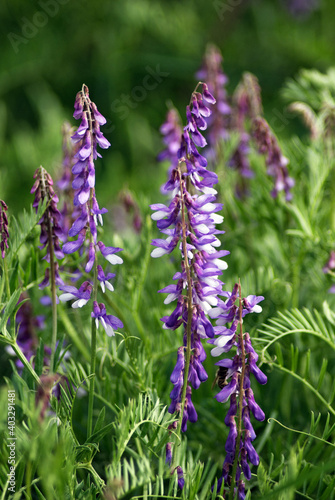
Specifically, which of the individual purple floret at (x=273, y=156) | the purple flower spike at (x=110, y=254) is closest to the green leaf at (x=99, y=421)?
the purple flower spike at (x=110, y=254)

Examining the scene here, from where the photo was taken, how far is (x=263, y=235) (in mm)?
1710

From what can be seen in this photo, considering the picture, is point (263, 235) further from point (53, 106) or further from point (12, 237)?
point (53, 106)

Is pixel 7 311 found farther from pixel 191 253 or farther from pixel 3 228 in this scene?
pixel 191 253

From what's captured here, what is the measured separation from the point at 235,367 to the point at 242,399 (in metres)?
0.05

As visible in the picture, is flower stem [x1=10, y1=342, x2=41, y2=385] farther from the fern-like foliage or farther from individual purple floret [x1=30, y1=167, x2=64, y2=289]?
the fern-like foliage

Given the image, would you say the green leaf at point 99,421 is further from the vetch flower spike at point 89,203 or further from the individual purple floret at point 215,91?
the individual purple floret at point 215,91

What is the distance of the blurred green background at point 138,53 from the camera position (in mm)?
3412

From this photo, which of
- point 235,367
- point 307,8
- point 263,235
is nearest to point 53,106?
point 307,8

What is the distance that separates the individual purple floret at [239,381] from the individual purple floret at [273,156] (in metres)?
0.60
